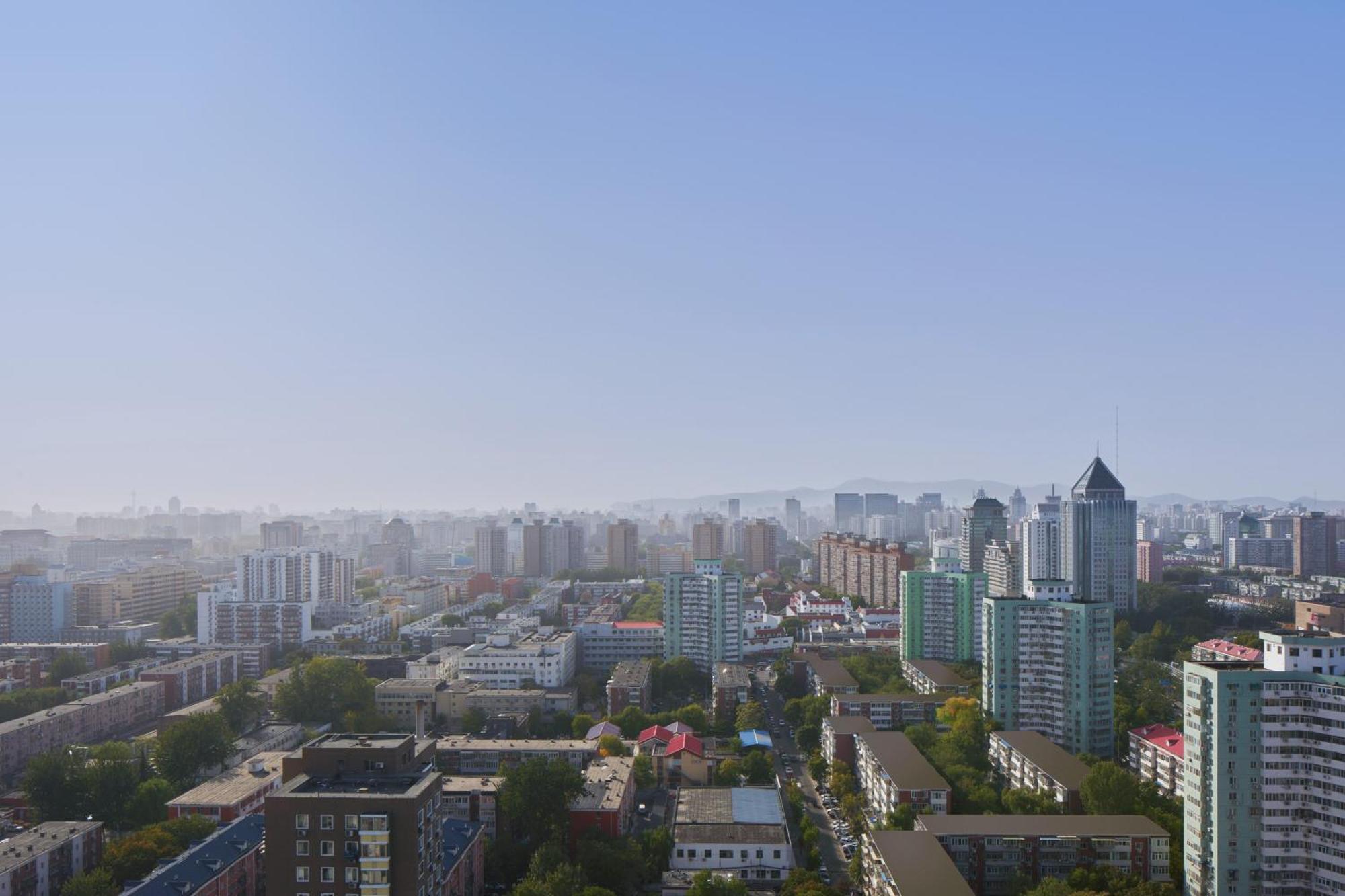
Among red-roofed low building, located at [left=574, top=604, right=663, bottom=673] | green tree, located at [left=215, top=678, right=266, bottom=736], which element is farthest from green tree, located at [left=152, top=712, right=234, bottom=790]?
red-roofed low building, located at [left=574, top=604, right=663, bottom=673]

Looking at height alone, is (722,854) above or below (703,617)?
below

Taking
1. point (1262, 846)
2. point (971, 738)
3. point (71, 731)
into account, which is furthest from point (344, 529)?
point (1262, 846)

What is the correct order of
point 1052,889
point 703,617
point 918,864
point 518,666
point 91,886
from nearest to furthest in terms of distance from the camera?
point 1052,889
point 918,864
point 91,886
point 518,666
point 703,617

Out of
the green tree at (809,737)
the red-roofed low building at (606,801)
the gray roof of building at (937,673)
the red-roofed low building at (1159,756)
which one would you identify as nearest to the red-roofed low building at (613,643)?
the gray roof of building at (937,673)

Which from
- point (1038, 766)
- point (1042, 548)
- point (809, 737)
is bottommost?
point (809, 737)

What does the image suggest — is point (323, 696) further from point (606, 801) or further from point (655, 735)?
point (606, 801)

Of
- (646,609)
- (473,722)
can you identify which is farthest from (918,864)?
(646,609)

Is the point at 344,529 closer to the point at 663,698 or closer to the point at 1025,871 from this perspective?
the point at 663,698

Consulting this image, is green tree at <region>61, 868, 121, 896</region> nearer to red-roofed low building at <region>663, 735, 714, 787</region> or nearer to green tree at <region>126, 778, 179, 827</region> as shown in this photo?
green tree at <region>126, 778, 179, 827</region>
